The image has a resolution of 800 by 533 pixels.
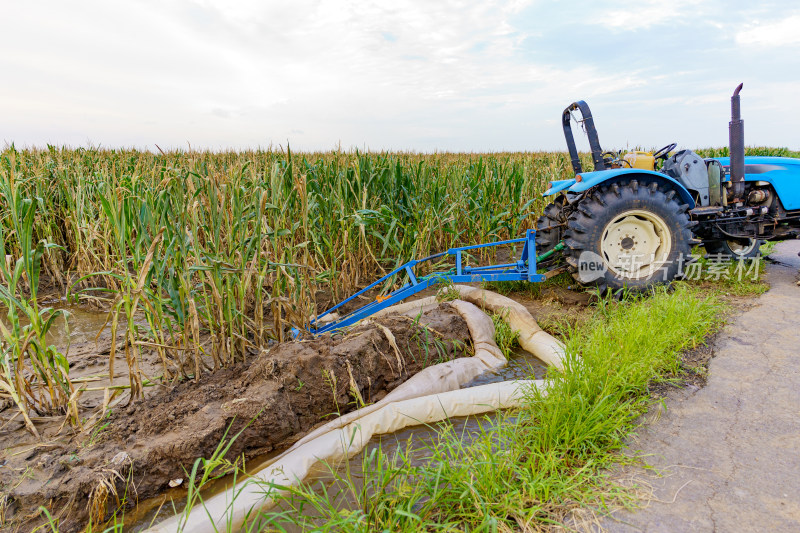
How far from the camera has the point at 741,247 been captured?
5.81 meters

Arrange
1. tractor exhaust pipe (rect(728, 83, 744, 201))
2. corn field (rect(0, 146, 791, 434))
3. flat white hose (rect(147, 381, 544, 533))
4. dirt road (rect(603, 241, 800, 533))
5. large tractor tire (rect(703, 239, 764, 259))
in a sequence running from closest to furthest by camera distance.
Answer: dirt road (rect(603, 241, 800, 533)) < flat white hose (rect(147, 381, 544, 533)) < corn field (rect(0, 146, 791, 434)) < tractor exhaust pipe (rect(728, 83, 744, 201)) < large tractor tire (rect(703, 239, 764, 259))

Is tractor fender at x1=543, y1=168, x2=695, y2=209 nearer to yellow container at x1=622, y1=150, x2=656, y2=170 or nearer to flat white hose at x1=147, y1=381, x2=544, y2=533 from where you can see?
yellow container at x1=622, y1=150, x2=656, y2=170

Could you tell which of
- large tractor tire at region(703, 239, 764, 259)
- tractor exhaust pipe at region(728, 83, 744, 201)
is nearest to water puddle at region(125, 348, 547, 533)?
tractor exhaust pipe at region(728, 83, 744, 201)

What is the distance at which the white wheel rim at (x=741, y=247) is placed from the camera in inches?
219

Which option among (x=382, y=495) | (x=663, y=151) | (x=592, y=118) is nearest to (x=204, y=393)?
(x=382, y=495)

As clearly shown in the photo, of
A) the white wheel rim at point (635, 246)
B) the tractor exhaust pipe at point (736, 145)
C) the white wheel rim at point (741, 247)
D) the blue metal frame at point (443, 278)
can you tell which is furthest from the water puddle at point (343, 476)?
the white wheel rim at point (741, 247)

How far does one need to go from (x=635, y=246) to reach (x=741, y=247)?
2.11 m

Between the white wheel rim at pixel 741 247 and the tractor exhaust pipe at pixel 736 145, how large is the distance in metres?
0.60

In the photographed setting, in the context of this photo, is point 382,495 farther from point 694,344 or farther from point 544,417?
point 694,344

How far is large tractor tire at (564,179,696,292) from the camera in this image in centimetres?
436

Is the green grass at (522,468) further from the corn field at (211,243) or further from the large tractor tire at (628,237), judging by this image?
the corn field at (211,243)

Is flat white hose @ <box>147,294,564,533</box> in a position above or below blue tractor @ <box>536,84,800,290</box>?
below

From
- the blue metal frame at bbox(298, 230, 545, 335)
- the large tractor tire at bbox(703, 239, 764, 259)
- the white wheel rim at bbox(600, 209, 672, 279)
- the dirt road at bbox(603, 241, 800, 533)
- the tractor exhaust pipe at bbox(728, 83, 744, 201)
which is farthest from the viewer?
the large tractor tire at bbox(703, 239, 764, 259)

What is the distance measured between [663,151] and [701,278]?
1.48 metres
